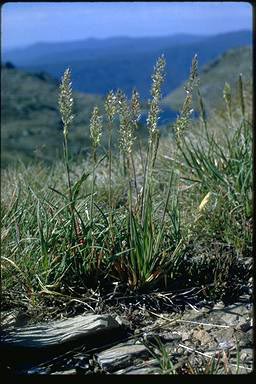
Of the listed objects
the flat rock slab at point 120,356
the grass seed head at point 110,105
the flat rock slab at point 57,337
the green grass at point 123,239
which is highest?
the grass seed head at point 110,105

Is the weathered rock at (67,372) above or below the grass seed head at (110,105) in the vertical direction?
below

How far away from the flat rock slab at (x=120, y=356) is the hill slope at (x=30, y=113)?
1841cm

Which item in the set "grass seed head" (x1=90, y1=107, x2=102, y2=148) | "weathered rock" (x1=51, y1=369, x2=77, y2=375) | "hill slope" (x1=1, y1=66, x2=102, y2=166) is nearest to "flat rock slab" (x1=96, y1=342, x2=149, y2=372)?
"weathered rock" (x1=51, y1=369, x2=77, y2=375)

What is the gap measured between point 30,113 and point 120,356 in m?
36.5

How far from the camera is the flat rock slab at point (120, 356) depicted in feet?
9.36

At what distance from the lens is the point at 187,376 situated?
2553 mm

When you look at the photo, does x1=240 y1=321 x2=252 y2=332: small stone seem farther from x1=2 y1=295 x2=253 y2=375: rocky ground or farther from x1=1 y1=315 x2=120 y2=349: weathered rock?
x1=1 y1=315 x2=120 y2=349: weathered rock

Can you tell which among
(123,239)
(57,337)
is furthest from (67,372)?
(123,239)

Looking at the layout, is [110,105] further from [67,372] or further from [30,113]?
[30,113]

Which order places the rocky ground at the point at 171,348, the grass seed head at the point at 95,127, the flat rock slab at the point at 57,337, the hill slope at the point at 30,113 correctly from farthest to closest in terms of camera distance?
the hill slope at the point at 30,113 → the grass seed head at the point at 95,127 → the flat rock slab at the point at 57,337 → the rocky ground at the point at 171,348

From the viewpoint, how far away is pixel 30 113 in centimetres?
3869

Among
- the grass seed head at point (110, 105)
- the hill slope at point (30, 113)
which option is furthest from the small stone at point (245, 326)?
the hill slope at point (30, 113)

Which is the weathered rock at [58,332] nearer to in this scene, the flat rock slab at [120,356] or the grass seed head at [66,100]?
the flat rock slab at [120,356]

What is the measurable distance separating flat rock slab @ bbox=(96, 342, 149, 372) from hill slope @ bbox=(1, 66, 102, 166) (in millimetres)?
18412
